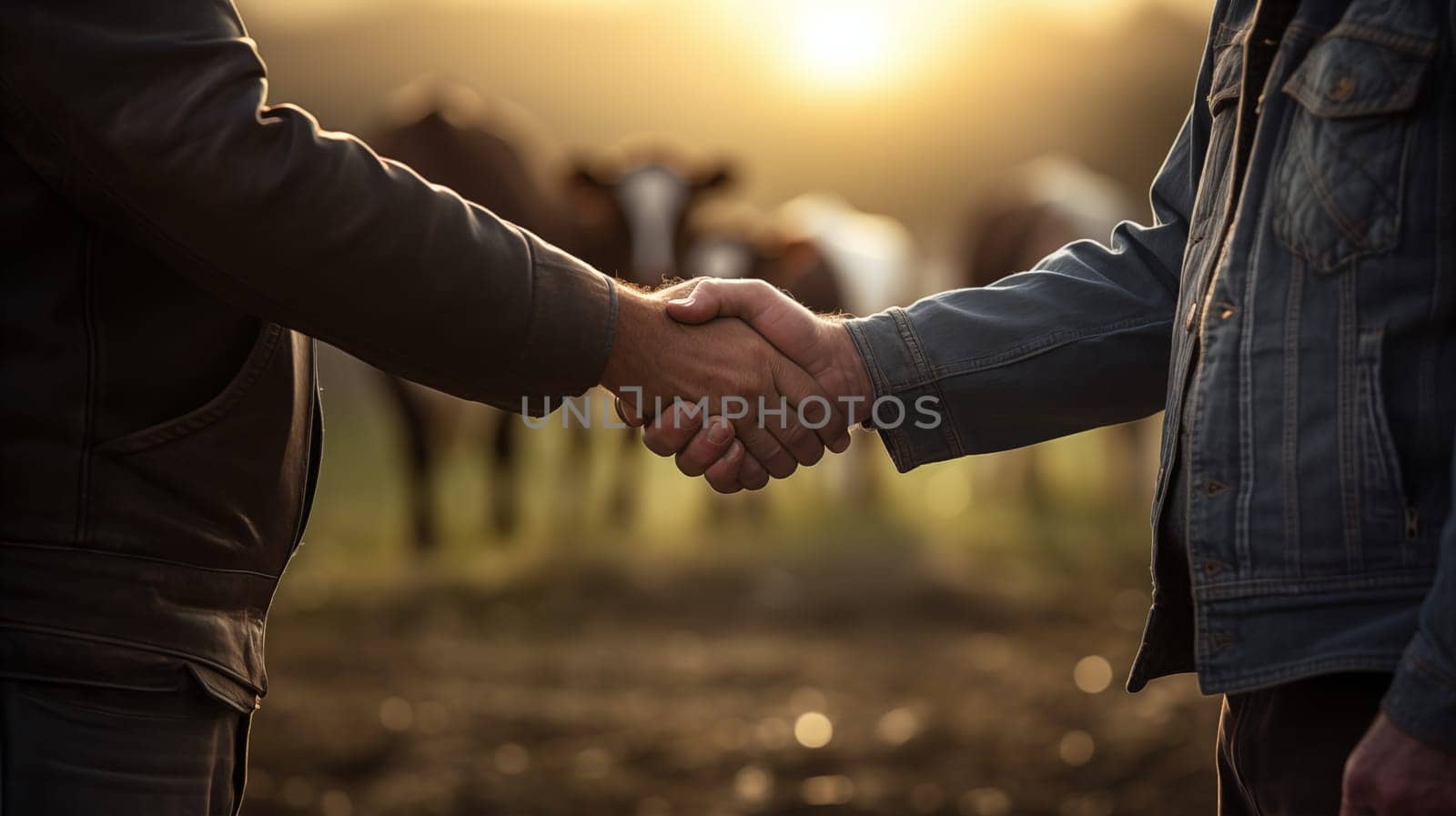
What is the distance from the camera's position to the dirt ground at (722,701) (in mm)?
3627

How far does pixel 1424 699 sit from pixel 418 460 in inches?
272

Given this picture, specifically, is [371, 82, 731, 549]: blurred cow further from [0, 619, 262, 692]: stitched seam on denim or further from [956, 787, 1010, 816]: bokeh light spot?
[0, 619, 262, 692]: stitched seam on denim

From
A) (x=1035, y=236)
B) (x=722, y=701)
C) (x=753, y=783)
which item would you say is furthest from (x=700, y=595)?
(x=1035, y=236)

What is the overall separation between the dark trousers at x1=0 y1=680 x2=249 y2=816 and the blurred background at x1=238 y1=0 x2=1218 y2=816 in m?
2.23

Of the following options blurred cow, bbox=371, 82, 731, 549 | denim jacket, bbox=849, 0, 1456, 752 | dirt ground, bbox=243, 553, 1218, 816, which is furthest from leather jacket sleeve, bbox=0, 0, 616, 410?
blurred cow, bbox=371, 82, 731, 549

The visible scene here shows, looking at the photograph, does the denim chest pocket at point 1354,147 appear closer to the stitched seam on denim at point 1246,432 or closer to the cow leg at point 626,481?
the stitched seam on denim at point 1246,432

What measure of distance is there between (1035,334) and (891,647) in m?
3.68

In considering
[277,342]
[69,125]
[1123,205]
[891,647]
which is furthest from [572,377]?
[1123,205]

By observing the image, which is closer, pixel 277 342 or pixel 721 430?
pixel 277 342

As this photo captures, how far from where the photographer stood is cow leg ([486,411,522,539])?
7.71 m

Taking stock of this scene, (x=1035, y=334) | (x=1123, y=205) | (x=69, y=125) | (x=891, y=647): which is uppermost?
(x=1123, y=205)

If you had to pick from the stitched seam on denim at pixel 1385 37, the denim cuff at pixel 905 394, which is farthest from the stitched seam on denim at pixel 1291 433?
the denim cuff at pixel 905 394

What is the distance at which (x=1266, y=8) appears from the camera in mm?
1411

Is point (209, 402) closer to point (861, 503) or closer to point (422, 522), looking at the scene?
point (422, 522)
